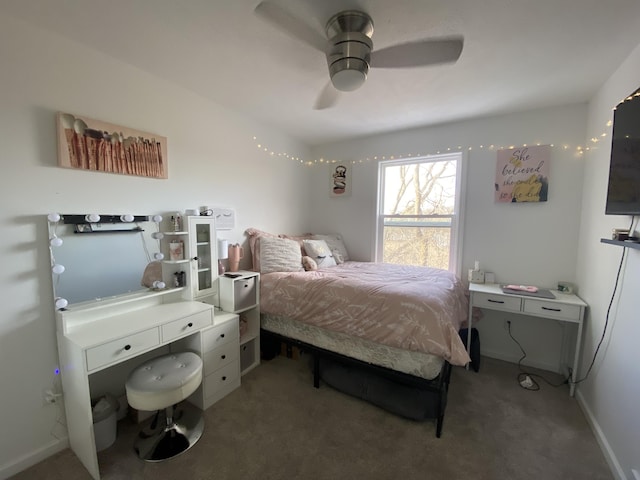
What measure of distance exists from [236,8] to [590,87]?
8.57 ft

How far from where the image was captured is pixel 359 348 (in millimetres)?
2020

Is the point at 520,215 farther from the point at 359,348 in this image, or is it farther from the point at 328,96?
the point at 328,96

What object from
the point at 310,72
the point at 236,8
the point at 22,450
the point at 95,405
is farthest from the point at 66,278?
the point at 310,72

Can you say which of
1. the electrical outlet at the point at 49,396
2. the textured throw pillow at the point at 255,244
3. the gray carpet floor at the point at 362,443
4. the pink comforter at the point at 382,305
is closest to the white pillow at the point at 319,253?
the pink comforter at the point at 382,305

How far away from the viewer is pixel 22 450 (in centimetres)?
149

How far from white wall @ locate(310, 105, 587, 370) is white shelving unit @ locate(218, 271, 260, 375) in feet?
7.27

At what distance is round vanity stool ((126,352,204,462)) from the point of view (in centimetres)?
147

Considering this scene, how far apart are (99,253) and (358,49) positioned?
77.3 inches

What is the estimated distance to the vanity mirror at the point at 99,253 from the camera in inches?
61.4

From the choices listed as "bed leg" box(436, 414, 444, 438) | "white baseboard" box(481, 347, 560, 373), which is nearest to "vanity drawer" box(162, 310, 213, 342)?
"bed leg" box(436, 414, 444, 438)

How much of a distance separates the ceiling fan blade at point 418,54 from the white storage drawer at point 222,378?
7.56 feet

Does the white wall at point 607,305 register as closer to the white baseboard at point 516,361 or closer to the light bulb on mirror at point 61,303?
the white baseboard at point 516,361

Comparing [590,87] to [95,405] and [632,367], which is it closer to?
[632,367]

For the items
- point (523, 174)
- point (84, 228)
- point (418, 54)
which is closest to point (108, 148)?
point (84, 228)
